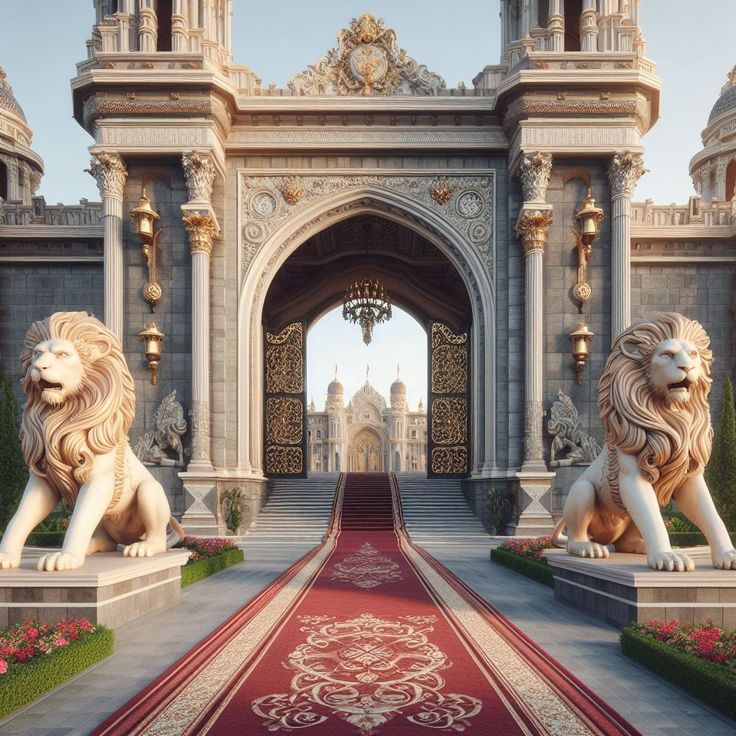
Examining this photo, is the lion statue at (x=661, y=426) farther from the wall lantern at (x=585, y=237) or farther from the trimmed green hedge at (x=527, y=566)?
the wall lantern at (x=585, y=237)

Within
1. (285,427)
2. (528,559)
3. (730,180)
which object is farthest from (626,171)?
(730,180)

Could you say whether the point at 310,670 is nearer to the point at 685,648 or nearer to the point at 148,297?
the point at 685,648

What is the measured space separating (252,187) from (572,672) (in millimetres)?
12295

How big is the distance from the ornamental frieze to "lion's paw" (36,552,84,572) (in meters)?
10.3

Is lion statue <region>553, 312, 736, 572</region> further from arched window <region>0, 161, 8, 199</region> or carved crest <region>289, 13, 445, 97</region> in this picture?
arched window <region>0, 161, 8, 199</region>

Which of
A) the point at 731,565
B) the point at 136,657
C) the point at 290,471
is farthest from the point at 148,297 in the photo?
the point at 731,565

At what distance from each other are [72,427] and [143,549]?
119 cm

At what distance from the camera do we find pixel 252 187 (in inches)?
578

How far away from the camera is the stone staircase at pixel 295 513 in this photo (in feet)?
44.6

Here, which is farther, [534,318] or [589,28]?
[589,28]

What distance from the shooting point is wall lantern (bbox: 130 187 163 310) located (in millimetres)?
13352

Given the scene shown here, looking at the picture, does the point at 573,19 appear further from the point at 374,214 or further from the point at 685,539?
the point at 685,539

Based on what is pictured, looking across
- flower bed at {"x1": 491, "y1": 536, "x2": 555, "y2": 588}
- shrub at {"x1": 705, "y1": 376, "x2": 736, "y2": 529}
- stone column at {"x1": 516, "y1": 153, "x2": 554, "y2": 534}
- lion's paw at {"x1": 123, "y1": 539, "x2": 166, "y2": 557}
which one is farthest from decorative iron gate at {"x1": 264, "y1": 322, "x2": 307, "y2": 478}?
Result: lion's paw at {"x1": 123, "y1": 539, "x2": 166, "y2": 557}

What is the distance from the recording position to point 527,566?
813cm
